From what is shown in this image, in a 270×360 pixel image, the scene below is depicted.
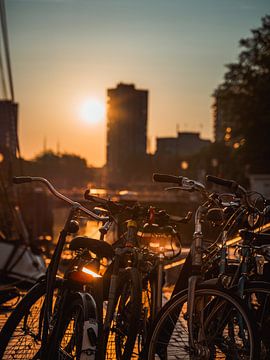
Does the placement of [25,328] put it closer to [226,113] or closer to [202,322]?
[202,322]

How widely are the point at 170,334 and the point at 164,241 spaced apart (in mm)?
692

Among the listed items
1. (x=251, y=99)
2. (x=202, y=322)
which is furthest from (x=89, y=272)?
(x=251, y=99)

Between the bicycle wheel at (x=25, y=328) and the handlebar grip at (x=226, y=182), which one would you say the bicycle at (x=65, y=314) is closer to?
the bicycle wheel at (x=25, y=328)

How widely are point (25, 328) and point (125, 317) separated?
0.53 m

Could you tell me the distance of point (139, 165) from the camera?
13362 cm

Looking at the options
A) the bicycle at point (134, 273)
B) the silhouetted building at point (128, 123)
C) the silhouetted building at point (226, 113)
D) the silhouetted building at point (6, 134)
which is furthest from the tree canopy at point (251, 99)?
the silhouetted building at point (128, 123)

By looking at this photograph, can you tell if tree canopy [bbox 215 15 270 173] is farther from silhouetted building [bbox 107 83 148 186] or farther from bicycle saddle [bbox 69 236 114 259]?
silhouetted building [bbox 107 83 148 186]

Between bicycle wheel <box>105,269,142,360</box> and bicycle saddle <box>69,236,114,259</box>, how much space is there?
0.18m

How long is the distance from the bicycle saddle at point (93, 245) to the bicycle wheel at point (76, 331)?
28cm

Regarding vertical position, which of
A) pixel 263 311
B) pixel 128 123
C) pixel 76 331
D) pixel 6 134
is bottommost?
pixel 76 331

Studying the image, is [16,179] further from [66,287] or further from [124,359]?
[124,359]

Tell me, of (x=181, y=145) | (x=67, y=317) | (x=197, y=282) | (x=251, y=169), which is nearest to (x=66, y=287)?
(x=67, y=317)

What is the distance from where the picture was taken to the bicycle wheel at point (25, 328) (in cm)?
395

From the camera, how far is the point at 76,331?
3.84 metres
